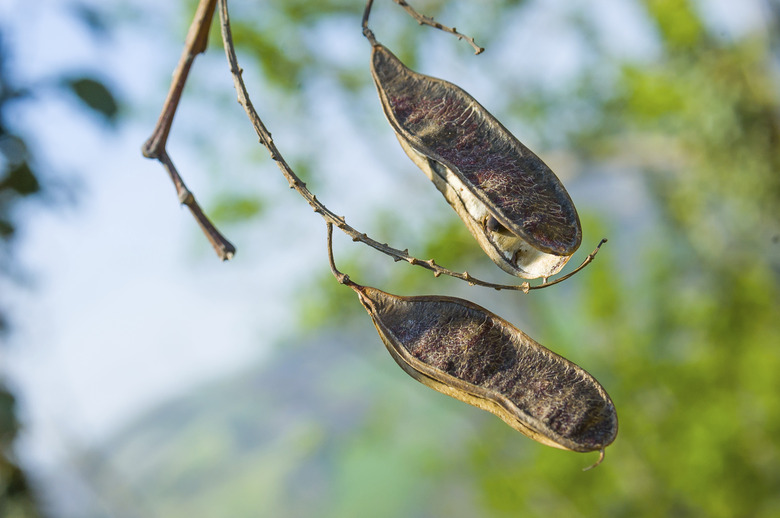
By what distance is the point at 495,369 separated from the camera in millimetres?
577

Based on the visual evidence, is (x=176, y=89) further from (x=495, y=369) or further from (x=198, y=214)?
(x=495, y=369)

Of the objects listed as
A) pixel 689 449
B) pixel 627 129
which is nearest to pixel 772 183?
pixel 627 129

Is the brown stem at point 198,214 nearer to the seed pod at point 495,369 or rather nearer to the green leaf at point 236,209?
the seed pod at point 495,369

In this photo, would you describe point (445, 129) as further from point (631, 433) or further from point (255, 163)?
point (631, 433)

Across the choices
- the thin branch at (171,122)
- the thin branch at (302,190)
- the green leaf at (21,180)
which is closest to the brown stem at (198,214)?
the thin branch at (171,122)

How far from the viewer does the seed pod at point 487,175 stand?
561mm

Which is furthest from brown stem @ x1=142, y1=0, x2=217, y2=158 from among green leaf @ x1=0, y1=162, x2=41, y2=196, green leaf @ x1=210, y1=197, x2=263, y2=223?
green leaf @ x1=210, y1=197, x2=263, y2=223

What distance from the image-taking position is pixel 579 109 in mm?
4742

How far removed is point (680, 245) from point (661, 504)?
209 centimetres

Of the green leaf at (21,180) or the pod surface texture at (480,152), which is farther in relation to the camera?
the green leaf at (21,180)

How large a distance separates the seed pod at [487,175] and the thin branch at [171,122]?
0.17 m

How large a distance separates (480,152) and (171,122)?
0.30m

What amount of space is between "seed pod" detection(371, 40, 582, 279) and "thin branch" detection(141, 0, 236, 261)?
0.17m

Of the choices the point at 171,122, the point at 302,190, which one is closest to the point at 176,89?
the point at 171,122
